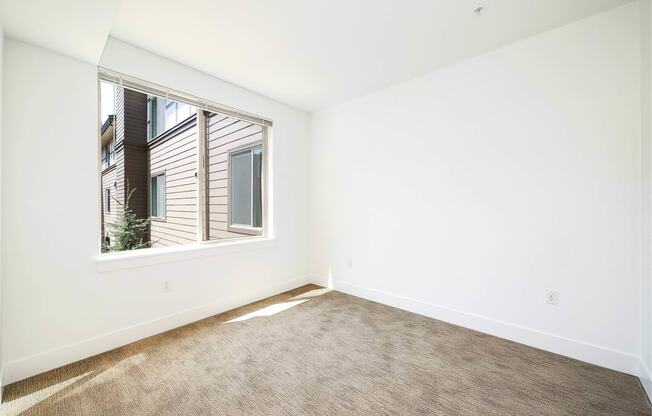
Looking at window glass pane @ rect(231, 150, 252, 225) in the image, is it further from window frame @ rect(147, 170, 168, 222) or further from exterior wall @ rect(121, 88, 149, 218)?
exterior wall @ rect(121, 88, 149, 218)

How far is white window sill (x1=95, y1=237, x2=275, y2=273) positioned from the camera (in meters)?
2.31

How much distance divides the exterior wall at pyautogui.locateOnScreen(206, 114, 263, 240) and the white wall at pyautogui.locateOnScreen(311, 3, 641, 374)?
5.15 feet

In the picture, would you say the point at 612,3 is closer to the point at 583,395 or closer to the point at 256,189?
the point at 583,395

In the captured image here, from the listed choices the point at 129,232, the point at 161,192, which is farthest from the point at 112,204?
the point at 161,192

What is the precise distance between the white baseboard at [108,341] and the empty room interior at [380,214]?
16 millimetres

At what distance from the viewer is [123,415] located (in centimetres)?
159

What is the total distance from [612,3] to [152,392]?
4.11 m

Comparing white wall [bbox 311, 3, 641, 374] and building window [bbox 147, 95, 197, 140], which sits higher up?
building window [bbox 147, 95, 197, 140]

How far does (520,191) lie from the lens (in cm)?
243

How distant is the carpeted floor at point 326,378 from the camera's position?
167 centimetres

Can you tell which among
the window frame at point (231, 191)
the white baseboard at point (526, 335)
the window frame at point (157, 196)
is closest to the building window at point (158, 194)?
the window frame at point (157, 196)

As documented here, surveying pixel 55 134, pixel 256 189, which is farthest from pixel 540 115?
pixel 55 134

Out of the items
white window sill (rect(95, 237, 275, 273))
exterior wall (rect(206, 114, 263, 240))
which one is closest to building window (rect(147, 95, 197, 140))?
exterior wall (rect(206, 114, 263, 240))

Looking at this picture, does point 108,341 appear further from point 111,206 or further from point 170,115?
point 170,115
